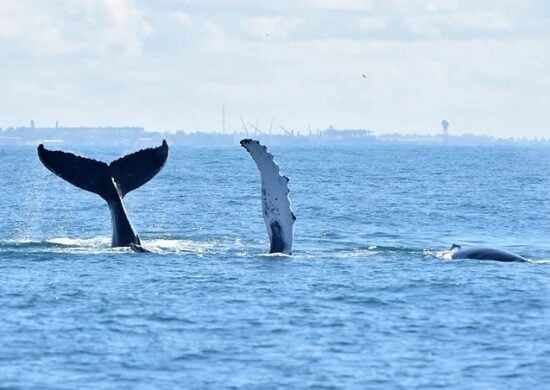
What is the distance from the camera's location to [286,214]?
81.3ft

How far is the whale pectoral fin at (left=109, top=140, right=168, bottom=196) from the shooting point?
25.3 meters

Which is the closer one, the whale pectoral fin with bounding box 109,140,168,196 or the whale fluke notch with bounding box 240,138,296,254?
the whale fluke notch with bounding box 240,138,296,254

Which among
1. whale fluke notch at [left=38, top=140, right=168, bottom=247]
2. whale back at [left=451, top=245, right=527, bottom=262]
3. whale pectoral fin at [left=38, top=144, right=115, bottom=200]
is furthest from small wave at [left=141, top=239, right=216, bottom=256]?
whale back at [left=451, top=245, right=527, bottom=262]

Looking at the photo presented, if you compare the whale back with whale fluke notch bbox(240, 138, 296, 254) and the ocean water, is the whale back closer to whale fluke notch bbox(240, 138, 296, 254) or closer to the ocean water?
the ocean water

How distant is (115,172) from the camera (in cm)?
2562

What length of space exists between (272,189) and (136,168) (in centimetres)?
263

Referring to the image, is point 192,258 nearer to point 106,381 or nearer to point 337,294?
point 337,294

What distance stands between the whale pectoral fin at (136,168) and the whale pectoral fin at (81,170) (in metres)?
0.19

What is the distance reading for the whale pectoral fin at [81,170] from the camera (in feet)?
81.3

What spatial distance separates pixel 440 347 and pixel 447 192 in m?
40.8

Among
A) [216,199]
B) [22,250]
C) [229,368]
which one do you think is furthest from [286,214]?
[216,199]

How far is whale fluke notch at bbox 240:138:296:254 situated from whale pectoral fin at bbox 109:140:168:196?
5.57 feet

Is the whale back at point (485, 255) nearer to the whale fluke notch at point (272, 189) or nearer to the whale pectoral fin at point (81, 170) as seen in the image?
the whale fluke notch at point (272, 189)

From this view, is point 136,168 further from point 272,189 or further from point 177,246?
point 177,246
